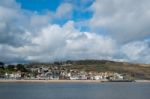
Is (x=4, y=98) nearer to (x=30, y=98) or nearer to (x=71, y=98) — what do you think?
(x=30, y=98)

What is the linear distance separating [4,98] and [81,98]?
17.9 metres

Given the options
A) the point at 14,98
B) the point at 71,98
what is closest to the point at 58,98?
the point at 71,98

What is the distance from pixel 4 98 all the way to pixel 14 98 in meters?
2.59

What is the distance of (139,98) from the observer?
313 ft

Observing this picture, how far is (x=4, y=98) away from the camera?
89.2 m

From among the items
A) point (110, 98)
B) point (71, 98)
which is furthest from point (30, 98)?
point (110, 98)

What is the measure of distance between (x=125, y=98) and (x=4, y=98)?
1109 inches

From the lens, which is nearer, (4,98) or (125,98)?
(4,98)

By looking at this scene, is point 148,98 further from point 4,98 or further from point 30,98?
point 4,98

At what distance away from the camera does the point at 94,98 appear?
3711 inches

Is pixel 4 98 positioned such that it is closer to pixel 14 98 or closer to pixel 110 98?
pixel 14 98

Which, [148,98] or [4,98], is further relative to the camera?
[148,98]

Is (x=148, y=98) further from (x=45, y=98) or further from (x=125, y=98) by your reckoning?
(x=45, y=98)

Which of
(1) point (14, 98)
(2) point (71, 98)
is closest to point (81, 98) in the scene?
(2) point (71, 98)
